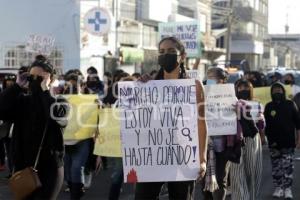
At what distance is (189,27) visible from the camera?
2041cm

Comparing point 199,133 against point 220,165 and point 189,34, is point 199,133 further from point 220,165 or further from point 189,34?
point 189,34

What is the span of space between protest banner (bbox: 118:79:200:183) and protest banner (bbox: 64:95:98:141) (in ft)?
11.6

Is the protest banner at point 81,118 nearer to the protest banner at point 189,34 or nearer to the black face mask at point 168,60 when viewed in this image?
the black face mask at point 168,60

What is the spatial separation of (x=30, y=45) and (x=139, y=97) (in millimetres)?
14389

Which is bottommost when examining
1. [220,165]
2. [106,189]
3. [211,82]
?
[106,189]

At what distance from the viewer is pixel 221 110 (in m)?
7.21

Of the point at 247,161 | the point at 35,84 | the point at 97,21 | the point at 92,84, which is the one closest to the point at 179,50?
the point at 35,84

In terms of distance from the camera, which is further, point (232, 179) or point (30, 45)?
point (30, 45)

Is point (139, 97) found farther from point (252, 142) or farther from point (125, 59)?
point (125, 59)

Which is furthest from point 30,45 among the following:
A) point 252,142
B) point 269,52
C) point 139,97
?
point 269,52

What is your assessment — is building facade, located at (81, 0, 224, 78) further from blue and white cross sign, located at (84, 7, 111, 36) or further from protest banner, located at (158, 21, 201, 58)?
protest banner, located at (158, 21, 201, 58)

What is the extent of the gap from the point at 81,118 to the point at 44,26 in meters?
15.4

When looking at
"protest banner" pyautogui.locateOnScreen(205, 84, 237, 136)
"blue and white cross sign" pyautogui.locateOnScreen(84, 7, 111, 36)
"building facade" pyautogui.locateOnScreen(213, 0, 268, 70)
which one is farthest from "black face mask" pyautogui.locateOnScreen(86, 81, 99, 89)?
"building facade" pyautogui.locateOnScreen(213, 0, 268, 70)

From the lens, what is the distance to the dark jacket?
508 cm
